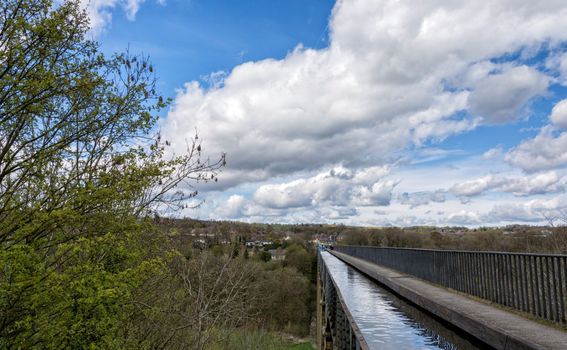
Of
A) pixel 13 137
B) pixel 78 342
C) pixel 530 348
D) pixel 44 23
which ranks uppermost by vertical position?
pixel 44 23

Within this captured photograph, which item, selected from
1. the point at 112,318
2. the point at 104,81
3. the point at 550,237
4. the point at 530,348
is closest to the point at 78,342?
the point at 112,318

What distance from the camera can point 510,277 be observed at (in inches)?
364

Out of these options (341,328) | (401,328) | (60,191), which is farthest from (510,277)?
(60,191)

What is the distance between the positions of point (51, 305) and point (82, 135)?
2878 millimetres

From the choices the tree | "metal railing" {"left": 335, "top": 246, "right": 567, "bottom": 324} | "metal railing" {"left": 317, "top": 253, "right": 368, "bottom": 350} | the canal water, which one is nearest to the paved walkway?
the canal water

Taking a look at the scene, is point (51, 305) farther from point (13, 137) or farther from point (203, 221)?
point (203, 221)

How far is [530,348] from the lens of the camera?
226 inches

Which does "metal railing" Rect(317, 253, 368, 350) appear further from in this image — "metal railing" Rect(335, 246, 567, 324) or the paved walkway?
"metal railing" Rect(335, 246, 567, 324)

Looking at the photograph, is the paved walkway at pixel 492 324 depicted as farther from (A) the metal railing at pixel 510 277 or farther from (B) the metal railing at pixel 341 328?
(B) the metal railing at pixel 341 328

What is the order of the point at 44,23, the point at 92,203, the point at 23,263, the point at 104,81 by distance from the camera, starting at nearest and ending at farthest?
1. the point at 23,263
2. the point at 44,23
3. the point at 92,203
4. the point at 104,81

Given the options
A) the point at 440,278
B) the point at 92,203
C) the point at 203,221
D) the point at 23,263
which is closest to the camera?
the point at 23,263

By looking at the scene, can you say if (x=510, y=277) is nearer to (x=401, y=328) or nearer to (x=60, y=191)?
(x=401, y=328)

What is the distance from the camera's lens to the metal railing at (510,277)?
25.2 feet

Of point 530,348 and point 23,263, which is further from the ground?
point 23,263
